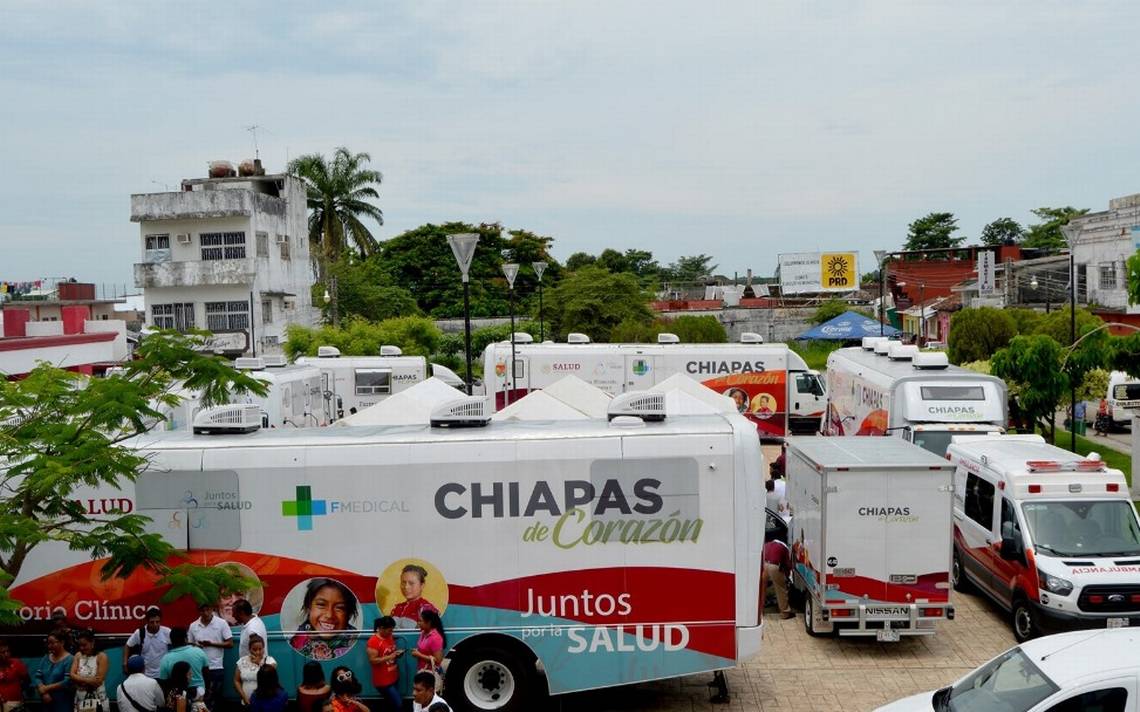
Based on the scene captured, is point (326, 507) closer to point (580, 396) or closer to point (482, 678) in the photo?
point (482, 678)

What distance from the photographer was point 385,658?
33.3ft

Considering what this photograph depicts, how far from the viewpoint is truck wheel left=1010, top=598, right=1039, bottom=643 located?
12835mm

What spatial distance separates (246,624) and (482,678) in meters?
2.35

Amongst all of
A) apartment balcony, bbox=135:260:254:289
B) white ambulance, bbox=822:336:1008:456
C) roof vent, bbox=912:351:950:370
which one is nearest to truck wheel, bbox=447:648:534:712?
white ambulance, bbox=822:336:1008:456

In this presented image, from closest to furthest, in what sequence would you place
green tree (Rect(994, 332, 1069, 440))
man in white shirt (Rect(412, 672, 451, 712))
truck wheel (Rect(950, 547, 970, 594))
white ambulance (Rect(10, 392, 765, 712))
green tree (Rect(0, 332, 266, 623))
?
man in white shirt (Rect(412, 672, 451, 712)) < green tree (Rect(0, 332, 266, 623)) < white ambulance (Rect(10, 392, 765, 712)) < truck wheel (Rect(950, 547, 970, 594)) < green tree (Rect(994, 332, 1069, 440))

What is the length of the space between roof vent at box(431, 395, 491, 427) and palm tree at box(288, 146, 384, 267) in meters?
50.2

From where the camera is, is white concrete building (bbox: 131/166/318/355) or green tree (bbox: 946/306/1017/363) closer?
green tree (bbox: 946/306/1017/363)

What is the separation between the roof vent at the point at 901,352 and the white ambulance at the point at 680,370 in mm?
7510

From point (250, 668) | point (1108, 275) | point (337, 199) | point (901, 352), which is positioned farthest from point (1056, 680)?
point (337, 199)

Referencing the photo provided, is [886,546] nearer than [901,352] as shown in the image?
Yes

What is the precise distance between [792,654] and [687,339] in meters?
28.8

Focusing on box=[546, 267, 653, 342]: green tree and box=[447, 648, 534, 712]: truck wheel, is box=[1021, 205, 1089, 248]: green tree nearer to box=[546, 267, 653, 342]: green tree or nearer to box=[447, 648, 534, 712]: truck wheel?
box=[546, 267, 653, 342]: green tree

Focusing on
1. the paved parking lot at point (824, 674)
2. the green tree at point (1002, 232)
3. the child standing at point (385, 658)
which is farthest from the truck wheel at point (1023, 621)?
the green tree at point (1002, 232)

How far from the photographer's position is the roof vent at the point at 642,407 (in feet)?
36.4
